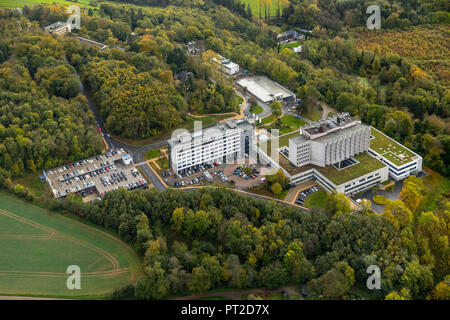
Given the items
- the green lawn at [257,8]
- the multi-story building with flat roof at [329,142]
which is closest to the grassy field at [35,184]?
the multi-story building with flat roof at [329,142]

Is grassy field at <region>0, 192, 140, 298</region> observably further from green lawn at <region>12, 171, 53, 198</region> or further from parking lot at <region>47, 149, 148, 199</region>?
parking lot at <region>47, 149, 148, 199</region>

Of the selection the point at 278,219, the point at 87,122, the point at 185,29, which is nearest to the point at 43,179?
the point at 87,122

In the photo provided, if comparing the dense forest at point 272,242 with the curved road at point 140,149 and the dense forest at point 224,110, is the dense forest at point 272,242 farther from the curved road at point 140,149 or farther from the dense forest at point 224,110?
the curved road at point 140,149

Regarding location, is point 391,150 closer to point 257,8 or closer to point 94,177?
point 94,177

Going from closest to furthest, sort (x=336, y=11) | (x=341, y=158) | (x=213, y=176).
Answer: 1. (x=341, y=158)
2. (x=213, y=176)
3. (x=336, y=11)

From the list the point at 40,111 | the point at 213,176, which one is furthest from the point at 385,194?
the point at 40,111

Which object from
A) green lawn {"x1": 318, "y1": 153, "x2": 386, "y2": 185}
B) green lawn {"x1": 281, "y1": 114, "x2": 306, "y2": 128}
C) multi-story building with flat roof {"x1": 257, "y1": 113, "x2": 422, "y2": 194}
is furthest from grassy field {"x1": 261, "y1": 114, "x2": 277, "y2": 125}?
green lawn {"x1": 318, "y1": 153, "x2": 386, "y2": 185}

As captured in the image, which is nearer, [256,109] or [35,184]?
[35,184]
